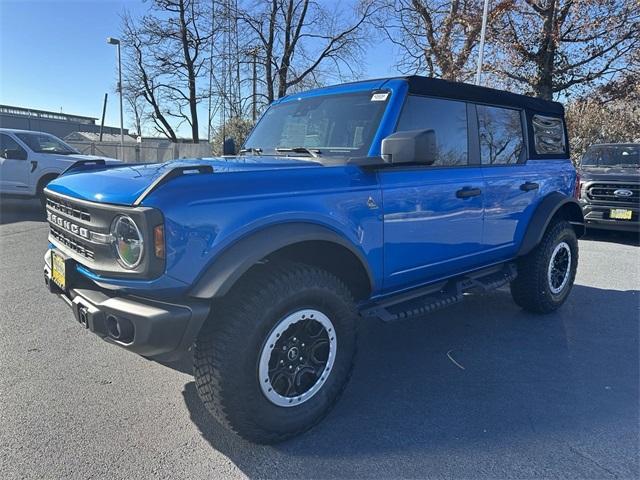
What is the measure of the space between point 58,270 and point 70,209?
0.37 m

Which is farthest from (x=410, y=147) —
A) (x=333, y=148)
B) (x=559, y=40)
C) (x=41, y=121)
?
(x=41, y=121)

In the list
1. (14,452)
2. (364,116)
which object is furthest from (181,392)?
(364,116)

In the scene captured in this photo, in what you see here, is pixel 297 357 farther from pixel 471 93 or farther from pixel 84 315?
pixel 471 93

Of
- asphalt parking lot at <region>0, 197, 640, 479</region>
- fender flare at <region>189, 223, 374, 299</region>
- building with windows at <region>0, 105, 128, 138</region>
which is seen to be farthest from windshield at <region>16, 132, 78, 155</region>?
building with windows at <region>0, 105, 128, 138</region>

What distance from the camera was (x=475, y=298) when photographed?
5.20 metres

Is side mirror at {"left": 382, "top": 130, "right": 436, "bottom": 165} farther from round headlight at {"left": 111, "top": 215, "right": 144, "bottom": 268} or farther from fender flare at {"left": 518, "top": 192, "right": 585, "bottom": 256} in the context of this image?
fender flare at {"left": 518, "top": 192, "right": 585, "bottom": 256}

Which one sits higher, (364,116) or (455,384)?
(364,116)

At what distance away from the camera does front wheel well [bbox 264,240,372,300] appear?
8.68ft

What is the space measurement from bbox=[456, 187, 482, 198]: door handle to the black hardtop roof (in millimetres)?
722

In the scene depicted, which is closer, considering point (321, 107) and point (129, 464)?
point (129, 464)

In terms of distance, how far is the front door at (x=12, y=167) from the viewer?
384 inches

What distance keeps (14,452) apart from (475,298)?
437 cm

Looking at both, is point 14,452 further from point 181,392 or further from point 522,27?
point 522,27

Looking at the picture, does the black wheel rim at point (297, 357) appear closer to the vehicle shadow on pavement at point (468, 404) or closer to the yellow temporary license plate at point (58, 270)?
the vehicle shadow on pavement at point (468, 404)
